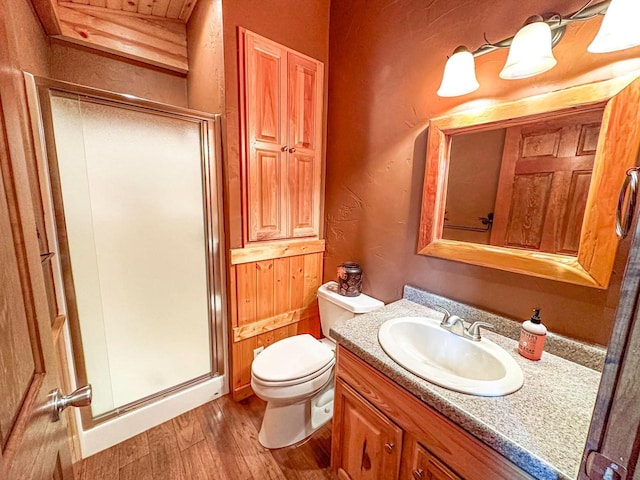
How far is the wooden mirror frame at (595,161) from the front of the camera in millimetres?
793

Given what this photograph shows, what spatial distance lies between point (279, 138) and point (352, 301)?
1.06 metres

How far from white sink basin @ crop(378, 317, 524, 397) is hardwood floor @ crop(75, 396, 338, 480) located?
0.76 meters

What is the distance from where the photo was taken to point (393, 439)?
0.91 meters

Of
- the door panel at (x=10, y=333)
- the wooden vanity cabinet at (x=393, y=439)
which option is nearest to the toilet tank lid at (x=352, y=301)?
the wooden vanity cabinet at (x=393, y=439)

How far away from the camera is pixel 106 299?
1.33 m

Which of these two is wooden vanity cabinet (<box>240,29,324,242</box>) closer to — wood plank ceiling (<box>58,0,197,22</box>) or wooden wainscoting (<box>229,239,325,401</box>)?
wooden wainscoting (<box>229,239,325,401</box>)

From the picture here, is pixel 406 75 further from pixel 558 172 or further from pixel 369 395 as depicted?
pixel 369 395

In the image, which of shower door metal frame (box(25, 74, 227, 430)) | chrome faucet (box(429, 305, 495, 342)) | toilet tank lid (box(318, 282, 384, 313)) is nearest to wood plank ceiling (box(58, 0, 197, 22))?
shower door metal frame (box(25, 74, 227, 430))

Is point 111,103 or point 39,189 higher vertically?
point 111,103

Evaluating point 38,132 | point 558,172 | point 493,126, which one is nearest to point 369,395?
point 558,172

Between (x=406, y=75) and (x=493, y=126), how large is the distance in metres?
0.52

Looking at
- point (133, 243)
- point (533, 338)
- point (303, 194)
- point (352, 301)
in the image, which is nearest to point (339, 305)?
point (352, 301)

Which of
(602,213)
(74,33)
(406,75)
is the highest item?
(74,33)

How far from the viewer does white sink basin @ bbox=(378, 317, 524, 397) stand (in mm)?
778
